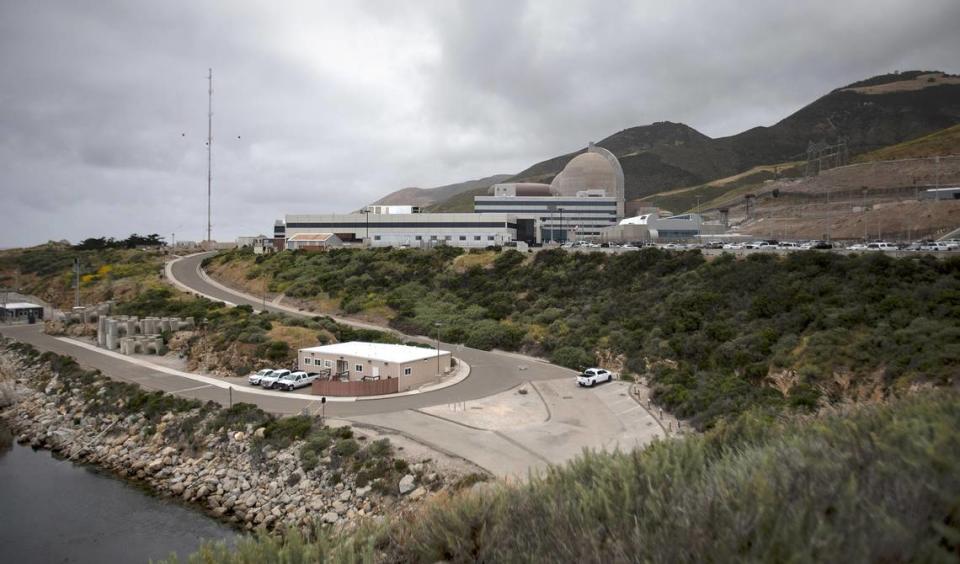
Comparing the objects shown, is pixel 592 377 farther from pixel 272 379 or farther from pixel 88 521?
pixel 88 521

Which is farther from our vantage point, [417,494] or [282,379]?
[282,379]

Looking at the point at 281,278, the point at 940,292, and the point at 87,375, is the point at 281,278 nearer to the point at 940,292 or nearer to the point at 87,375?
the point at 87,375

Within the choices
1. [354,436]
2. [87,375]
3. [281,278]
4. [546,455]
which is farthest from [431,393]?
[281,278]

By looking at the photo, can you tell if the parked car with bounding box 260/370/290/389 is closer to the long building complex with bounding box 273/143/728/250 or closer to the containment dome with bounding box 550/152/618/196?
Answer: the long building complex with bounding box 273/143/728/250

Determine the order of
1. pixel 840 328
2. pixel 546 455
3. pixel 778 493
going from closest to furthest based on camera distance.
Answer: pixel 778 493
pixel 546 455
pixel 840 328

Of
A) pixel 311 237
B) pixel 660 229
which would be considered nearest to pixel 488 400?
pixel 311 237


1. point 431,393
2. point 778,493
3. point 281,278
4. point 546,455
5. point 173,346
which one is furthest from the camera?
point 281,278

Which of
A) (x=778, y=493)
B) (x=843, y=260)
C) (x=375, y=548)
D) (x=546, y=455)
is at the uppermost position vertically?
(x=843, y=260)
